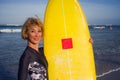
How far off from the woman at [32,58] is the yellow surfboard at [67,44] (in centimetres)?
112

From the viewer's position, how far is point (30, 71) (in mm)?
2711

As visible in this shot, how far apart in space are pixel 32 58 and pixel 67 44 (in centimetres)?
143

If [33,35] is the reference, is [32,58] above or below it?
below

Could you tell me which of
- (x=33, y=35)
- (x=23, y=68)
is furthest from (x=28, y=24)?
(x=23, y=68)

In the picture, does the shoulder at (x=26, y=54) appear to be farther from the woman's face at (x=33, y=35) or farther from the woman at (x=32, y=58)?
the woman's face at (x=33, y=35)

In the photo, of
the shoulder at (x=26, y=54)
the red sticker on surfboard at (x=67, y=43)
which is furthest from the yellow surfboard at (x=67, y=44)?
the shoulder at (x=26, y=54)

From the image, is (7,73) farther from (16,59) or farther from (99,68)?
(99,68)

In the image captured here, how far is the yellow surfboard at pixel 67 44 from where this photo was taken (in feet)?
13.2

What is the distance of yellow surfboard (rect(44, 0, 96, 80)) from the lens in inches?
159

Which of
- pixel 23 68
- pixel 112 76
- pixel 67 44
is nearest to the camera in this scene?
pixel 23 68

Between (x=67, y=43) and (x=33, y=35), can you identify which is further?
(x=67, y=43)

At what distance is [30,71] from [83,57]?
1.58 meters

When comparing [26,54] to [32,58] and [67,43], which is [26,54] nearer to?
[32,58]

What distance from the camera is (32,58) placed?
2699 mm
